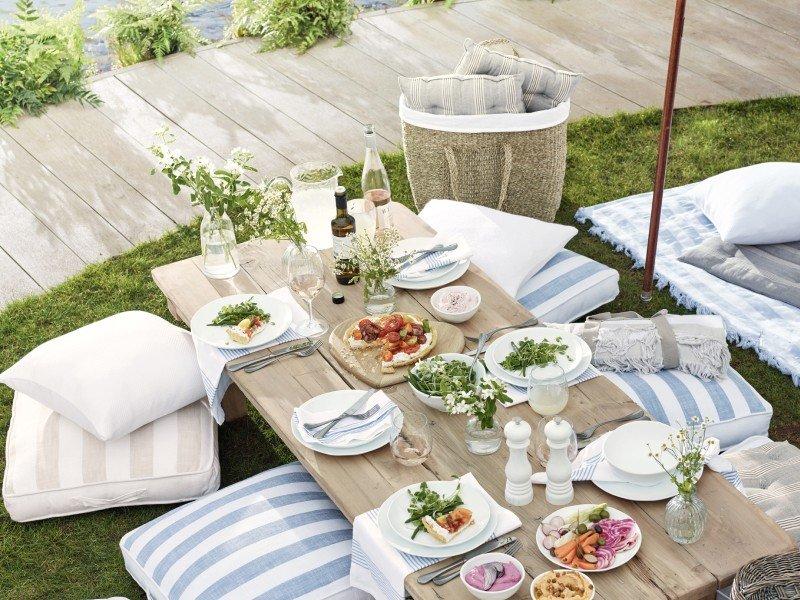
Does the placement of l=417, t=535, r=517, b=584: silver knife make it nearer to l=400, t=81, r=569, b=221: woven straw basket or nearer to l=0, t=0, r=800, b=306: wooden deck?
l=400, t=81, r=569, b=221: woven straw basket

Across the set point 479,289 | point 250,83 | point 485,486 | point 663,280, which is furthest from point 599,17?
point 485,486

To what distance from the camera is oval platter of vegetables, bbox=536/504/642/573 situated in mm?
2236

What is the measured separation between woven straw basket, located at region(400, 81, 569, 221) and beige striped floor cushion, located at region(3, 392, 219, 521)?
5.46 ft

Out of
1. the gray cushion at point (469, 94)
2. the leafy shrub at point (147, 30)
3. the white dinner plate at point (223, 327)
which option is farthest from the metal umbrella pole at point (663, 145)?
the leafy shrub at point (147, 30)

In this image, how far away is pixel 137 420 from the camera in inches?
128

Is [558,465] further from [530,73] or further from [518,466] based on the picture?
[530,73]

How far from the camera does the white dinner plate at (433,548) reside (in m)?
2.31

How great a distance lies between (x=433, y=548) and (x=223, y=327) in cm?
114

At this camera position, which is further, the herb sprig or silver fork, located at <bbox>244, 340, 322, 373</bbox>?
silver fork, located at <bbox>244, 340, 322, 373</bbox>

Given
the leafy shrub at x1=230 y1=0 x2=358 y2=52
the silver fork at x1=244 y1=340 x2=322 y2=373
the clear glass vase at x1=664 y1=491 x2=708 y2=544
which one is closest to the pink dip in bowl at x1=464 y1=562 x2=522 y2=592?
the clear glass vase at x1=664 y1=491 x2=708 y2=544

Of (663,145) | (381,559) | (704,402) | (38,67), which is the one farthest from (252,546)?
(38,67)

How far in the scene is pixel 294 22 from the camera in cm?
636

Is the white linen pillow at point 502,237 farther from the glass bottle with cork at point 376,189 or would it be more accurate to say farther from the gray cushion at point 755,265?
the gray cushion at point 755,265

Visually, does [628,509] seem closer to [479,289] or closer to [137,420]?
[479,289]
